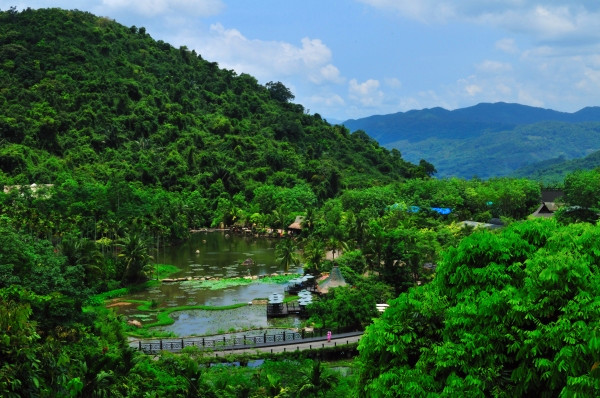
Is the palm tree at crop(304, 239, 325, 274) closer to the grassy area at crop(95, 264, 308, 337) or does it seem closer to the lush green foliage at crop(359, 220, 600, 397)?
the grassy area at crop(95, 264, 308, 337)

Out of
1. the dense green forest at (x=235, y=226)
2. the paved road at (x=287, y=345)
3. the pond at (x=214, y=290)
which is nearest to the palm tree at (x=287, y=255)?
the dense green forest at (x=235, y=226)

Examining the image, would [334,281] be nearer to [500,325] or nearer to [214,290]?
[214,290]

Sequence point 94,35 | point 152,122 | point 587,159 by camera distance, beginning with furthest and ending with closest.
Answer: point 587,159, point 94,35, point 152,122

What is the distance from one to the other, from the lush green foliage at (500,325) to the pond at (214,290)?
21573mm

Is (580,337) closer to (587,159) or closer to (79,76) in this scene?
(79,76)

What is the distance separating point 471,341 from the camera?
35.7ft

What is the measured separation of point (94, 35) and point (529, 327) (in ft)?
383

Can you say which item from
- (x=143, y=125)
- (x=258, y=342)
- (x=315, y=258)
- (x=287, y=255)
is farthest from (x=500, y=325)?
(x=143, y=125)

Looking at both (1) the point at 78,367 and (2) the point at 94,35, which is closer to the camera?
(1) the point at 78,367

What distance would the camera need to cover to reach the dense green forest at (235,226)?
35.9 ft

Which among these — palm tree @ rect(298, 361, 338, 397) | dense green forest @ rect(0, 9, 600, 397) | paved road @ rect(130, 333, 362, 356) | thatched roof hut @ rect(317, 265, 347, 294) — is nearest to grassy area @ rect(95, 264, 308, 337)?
dense green forest @ rect(0, 9, 600, 397)

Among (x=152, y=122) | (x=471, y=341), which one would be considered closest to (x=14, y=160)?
(x=152, y=122)

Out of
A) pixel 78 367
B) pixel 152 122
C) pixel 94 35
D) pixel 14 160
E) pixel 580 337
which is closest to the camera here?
pixel 580 337

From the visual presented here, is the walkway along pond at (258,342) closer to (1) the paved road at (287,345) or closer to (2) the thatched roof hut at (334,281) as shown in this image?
(1) the paved road at (287,345)
